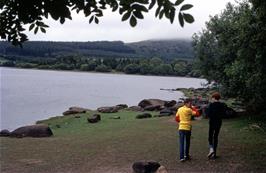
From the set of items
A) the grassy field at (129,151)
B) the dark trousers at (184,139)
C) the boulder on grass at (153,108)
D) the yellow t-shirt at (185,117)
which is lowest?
the boulder on grass at (153,108)

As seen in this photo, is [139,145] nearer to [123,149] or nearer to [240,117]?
[123,149]

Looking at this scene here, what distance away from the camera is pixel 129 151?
19188mm

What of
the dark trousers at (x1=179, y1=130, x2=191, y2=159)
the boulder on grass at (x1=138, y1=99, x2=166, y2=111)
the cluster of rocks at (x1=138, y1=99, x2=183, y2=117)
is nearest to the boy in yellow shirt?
the dark trousers at (x1=179, y1=130, x2=191, y2=159)

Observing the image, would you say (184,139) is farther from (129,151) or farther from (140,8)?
(140,8)

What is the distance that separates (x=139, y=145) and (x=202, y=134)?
426 cm

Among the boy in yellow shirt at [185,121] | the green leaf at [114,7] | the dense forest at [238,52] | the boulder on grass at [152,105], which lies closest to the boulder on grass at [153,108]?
the boulder on grass at [152,105]

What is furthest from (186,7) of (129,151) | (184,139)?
(129,151)

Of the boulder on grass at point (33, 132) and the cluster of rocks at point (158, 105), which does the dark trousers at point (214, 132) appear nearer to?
the boulder on grass at point (33, 132)

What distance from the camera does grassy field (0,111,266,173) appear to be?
15.7 meters

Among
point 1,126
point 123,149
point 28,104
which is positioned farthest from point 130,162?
point 28,104

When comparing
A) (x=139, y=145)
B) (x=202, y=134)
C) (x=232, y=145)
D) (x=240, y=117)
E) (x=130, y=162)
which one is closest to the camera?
(x=130, y=162)

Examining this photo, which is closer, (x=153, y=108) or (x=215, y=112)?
(x=215, y=112)

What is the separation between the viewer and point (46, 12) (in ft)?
16.1

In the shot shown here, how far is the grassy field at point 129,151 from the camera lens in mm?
15742
